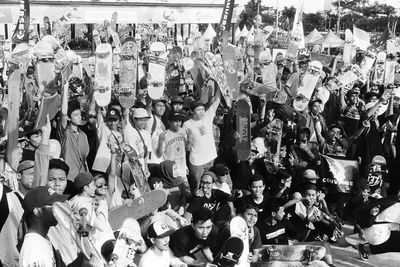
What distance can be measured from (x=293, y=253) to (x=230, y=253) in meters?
1.05

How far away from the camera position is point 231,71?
853cm

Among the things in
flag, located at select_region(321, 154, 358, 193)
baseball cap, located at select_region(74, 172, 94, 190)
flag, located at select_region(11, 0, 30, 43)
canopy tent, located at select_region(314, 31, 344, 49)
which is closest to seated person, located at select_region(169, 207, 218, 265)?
baseball cap, located at select_region(74, 172, 94, 190)

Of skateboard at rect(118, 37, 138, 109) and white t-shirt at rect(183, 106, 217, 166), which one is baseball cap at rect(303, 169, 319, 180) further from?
skateboard at rect(118, 37, 138, 109)

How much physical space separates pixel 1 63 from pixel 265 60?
3.99 m

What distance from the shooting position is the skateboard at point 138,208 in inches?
195

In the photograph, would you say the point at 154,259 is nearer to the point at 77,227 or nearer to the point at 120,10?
the point at 77,227

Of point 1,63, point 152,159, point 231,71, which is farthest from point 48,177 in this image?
point 1,63

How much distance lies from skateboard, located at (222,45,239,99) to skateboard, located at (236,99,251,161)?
3.03ft

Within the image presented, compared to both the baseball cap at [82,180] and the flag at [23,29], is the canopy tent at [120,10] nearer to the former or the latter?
the flag at [23,29]

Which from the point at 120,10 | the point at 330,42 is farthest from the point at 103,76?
the point at 120,10

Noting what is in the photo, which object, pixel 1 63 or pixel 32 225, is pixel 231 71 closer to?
pixel 1 63

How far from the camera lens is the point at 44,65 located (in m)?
7.46

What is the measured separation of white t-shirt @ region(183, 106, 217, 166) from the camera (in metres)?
6.87

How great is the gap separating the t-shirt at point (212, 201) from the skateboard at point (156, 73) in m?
1.97
